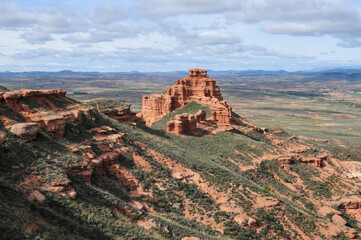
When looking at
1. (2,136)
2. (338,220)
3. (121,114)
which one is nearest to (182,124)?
(121,114)

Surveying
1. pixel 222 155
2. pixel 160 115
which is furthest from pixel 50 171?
pixel 160 115

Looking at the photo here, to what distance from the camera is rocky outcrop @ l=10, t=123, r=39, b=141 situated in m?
29.8

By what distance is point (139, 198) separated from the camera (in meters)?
31.4

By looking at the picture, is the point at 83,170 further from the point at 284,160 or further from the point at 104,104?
the point at 284,160

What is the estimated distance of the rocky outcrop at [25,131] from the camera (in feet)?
97.9

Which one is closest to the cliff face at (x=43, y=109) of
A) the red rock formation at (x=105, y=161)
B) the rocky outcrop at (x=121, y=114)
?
the red rock formation at (x=105, y=161)

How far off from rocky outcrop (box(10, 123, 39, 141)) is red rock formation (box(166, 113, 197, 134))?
104 ft

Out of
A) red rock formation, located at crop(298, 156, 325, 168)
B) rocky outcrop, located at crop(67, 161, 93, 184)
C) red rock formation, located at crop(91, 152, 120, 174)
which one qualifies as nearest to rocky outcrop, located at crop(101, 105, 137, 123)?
red rock formation, located at crop(91, 152, 120, 174)

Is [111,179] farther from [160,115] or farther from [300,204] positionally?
[160,115]

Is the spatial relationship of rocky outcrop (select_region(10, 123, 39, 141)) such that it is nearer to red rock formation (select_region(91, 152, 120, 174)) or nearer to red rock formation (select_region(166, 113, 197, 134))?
red rock formation (select_region(91, 152, 120, 174))

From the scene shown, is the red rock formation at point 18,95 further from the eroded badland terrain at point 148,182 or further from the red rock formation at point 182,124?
the red rock formation at point 182,124

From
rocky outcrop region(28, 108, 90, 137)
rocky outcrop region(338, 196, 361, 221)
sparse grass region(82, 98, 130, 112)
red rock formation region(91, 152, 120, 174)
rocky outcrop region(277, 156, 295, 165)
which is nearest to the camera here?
red rock formation region(91, 152, 120, 174)

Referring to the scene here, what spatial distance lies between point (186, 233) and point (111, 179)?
1019 cm

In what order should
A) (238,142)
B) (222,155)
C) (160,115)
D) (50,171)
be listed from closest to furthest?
(50,171)
(222,155)
(238,142)
(160,115)
